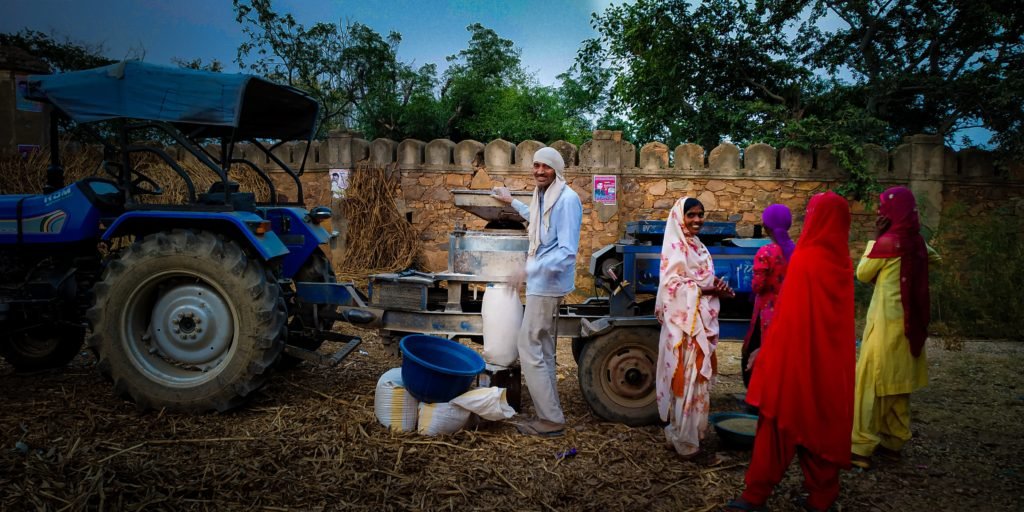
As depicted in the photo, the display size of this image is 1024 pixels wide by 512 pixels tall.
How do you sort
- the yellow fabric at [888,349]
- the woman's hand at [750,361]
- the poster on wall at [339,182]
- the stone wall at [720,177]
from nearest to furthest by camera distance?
the yellow fabric at [888,349] → the woman's hand at [750,361] → the stone wall at [720,177] → the poster on wall at [339,182]

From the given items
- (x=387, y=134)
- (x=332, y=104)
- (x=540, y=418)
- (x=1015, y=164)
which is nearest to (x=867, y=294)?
(x=1015, y=164)

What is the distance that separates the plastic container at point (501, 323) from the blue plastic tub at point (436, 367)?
5.5 inches

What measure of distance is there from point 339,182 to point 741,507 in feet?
30.7

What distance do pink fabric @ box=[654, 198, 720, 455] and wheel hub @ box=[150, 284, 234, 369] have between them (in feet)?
9.70

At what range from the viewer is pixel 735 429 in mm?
4270

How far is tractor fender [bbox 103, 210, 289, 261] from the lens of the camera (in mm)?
4211

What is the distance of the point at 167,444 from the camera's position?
144 inches

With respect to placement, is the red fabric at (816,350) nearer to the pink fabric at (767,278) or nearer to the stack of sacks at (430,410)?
the pink fabric at (767,278)

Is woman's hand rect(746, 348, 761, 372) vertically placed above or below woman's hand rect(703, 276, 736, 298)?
below

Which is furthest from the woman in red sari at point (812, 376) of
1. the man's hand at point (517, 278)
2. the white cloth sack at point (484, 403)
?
the man's hand at point (517, 278)

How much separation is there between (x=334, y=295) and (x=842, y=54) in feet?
42.4

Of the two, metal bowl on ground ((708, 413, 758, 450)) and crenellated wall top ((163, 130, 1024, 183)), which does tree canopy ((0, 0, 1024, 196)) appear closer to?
crenellated wall top ((163, 130, 1024, 183))

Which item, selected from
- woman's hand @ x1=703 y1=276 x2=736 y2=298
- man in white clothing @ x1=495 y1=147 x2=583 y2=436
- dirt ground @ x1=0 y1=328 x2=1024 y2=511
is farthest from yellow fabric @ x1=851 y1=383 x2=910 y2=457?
man in white clothing @ x1=495 y1=147 x2=583 y2=436

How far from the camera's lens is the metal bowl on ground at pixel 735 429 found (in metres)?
4.02
